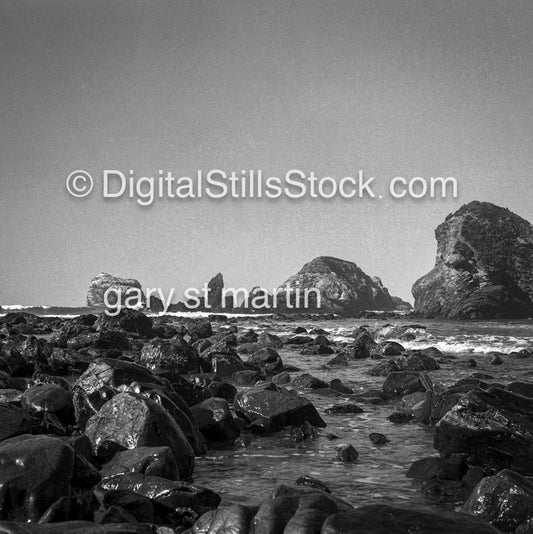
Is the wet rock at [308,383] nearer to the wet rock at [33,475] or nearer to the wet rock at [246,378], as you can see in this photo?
the wet rock at [246,378]

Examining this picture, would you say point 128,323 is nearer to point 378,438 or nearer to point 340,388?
point 340,388

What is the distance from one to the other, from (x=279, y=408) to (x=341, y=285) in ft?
438

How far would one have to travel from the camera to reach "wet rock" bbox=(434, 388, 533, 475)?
7.52 m

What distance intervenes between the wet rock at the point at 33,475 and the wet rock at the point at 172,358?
11.8 meters

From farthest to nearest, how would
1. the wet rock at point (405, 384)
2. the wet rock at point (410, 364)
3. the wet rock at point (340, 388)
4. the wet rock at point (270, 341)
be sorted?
the wet rock at point (270, 341), the wet rock at point (410, 364), the wet rock at point (340, 388), the wet rock at point (405, 384)

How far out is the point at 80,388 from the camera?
380 inches

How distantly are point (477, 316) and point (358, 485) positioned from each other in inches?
2787

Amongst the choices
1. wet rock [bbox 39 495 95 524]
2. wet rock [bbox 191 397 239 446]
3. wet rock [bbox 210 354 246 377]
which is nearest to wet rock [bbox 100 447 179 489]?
wet rock [bbox 39 495 95 524]

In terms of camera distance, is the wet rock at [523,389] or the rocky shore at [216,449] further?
the wet rock at [523,389]

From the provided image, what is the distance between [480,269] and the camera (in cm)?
8075

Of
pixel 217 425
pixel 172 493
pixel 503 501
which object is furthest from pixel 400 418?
pixel 172 493

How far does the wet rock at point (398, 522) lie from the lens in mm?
4309

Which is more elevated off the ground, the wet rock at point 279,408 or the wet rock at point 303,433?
the wet rock at point 279,408

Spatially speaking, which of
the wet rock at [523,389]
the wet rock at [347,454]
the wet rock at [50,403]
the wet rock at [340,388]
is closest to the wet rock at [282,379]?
the wet rock at [340,388]
